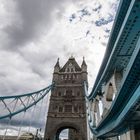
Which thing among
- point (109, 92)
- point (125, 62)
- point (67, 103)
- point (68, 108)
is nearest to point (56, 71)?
point (67, 103)

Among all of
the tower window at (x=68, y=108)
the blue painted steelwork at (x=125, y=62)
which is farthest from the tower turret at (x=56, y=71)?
the blue painted steelwork at (x=125, y=62)

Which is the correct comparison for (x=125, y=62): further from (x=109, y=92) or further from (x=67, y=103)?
(x=67, y=103)

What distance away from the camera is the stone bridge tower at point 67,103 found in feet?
124

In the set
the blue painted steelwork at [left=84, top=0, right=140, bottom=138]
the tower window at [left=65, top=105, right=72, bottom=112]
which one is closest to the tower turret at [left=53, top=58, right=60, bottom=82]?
the tower window at [left=65, top=105, right=72, bottom=112]

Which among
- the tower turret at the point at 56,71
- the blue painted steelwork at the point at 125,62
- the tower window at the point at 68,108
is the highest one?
the tower turret at the point at 56,71

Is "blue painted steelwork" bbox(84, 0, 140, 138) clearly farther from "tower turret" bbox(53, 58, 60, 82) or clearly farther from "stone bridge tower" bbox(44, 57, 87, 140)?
"tower turret" bbox(53, 58, 60, 82)

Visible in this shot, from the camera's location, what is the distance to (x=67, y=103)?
41469 mm

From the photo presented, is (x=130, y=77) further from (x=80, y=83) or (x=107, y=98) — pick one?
(x=80, y=83)

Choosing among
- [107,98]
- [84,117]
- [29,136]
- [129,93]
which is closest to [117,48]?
[129,93]

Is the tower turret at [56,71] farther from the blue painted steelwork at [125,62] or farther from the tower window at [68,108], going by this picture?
the blue painted steelwork at [125,62]

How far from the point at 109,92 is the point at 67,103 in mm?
24507

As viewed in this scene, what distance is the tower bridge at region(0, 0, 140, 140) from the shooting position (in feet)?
25.9

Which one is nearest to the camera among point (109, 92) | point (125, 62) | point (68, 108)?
point (125, 62)

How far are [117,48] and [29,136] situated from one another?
41011 mm
